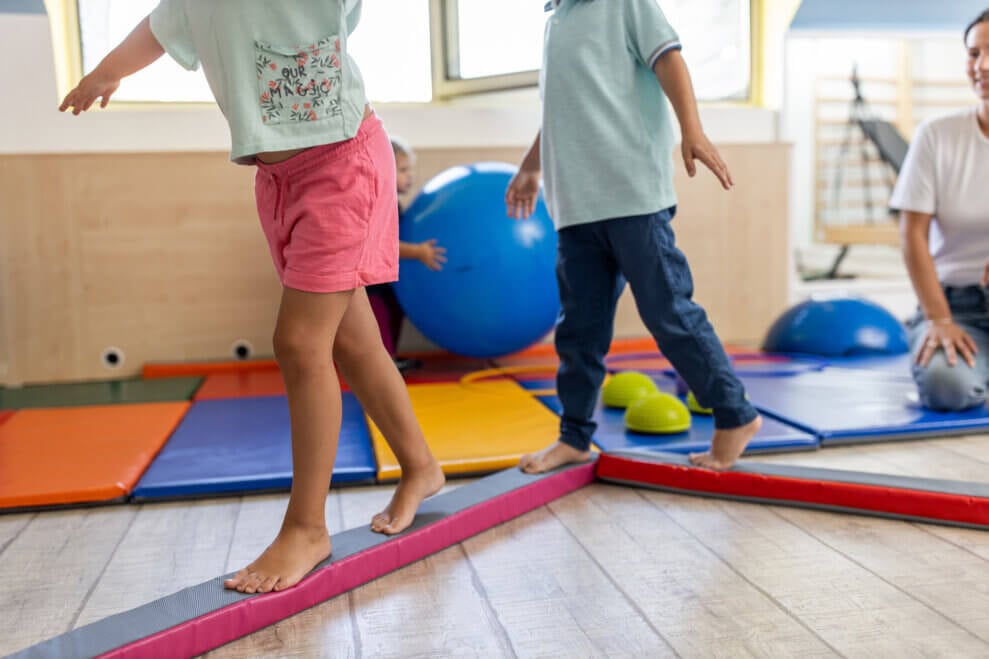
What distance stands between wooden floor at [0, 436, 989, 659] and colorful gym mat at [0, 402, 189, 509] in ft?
0.22

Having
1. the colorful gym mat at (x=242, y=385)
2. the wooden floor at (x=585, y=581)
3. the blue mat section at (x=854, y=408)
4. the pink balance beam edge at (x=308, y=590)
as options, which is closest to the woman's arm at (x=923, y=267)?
the blue mat section at (x=854, y=408)

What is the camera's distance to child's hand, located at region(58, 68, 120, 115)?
1501 millimetres

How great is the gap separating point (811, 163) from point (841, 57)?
1.00m

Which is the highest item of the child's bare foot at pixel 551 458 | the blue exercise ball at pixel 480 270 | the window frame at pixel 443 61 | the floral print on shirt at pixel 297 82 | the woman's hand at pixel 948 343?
the window frame at pixel 443 61

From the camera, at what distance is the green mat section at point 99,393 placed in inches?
117

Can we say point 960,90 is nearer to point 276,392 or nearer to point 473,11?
point 473,11

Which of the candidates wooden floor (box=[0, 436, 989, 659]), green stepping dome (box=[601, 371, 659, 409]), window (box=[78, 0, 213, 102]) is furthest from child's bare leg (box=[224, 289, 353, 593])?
window (box=[78, 0, 213, 102])

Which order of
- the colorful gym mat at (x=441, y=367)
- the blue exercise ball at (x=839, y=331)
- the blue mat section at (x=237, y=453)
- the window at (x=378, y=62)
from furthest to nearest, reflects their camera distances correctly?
the window at (x=378, y=62) → the blue exercise ball at (x=839, y=331) → the colorful gym mat at (x=441, y=367) → the blue mat section at (x=237, y=453)

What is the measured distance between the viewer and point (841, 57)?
8.06 meters

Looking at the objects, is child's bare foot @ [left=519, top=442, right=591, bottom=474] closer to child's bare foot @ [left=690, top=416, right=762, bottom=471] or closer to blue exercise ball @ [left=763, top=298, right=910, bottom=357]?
child's bare foot @ [left=690, top=416, right=762, bottom=471]

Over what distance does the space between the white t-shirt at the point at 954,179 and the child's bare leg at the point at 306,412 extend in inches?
70.5

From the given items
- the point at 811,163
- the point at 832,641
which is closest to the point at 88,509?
the point at 832,641

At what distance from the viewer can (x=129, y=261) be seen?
11.6 feet

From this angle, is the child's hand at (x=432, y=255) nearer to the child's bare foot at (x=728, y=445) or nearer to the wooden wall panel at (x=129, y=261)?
the wooden wall panel at (x=129, y=261)
